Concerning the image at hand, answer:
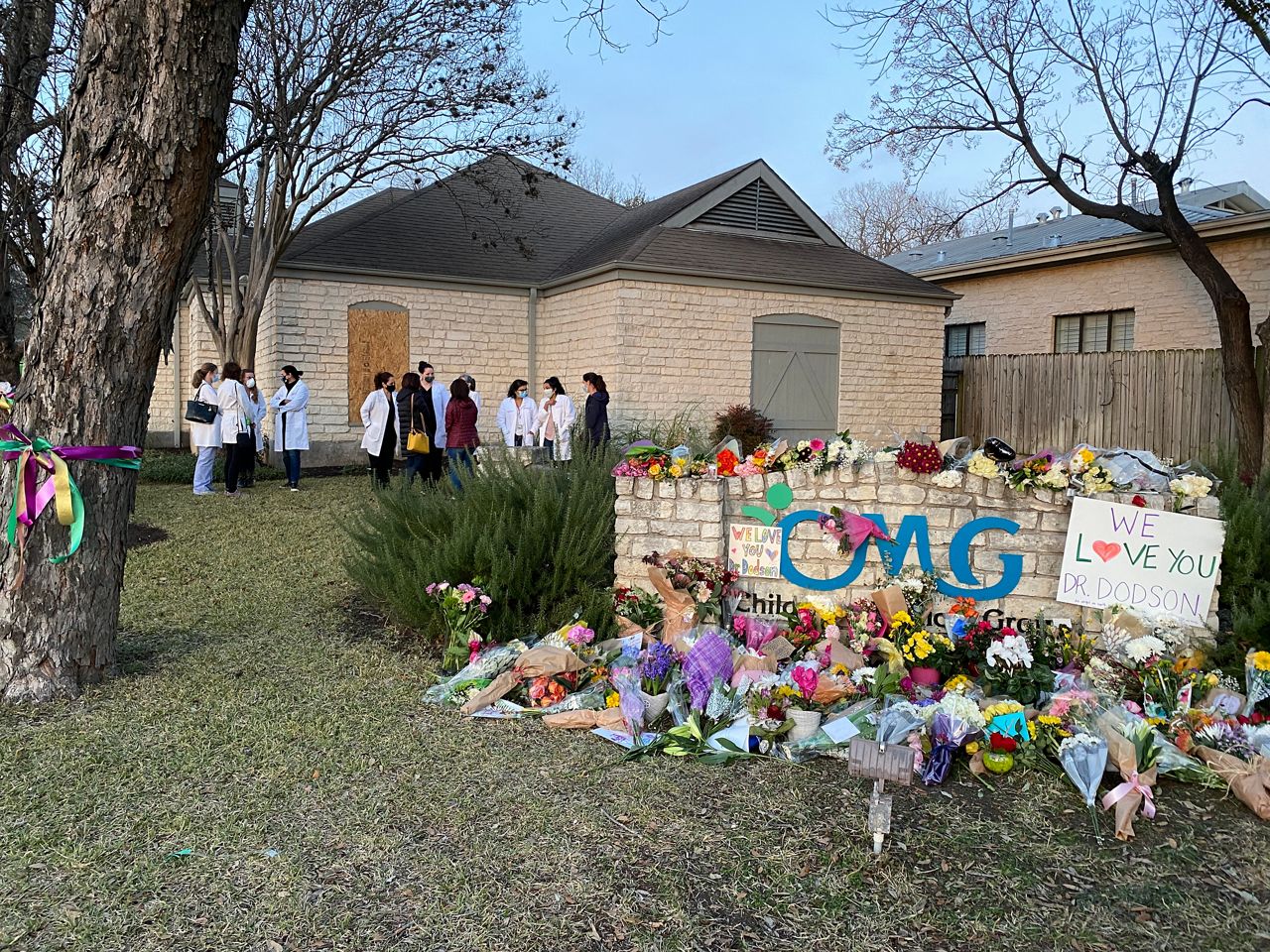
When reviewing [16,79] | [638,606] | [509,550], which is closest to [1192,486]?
[638,606]

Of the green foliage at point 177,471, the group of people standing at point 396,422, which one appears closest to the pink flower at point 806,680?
the group of people standing at point 396,422

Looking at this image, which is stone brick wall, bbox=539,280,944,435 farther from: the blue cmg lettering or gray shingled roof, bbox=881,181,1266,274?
the blue cmg lettering

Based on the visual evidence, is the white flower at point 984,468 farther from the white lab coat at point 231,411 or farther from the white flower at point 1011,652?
the white lab coat at point 231,411

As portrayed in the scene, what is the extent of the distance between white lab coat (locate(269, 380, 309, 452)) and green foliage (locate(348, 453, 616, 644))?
603cm

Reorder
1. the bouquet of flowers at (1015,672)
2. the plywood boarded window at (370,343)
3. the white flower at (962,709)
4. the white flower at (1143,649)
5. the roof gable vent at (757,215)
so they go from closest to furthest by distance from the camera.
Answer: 1. the white flower at (962,709)
2. the bouquet of flowers at (1015,672)
3. the white flower at (1143,649)
4. the plywood boarded window at (370,343)
5. the roof gable vent at (757,215)

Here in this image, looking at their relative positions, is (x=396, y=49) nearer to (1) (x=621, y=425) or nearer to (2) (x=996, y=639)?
(1) (x=621, y=425)

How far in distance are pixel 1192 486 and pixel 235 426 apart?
397 inches

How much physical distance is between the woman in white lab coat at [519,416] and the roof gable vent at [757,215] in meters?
5.71

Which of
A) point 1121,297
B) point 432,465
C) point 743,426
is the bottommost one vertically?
point 432,465

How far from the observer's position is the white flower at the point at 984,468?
5.34 meters

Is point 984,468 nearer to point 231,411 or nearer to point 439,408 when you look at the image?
point 439,408

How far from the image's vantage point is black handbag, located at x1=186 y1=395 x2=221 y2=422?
11.0 metres

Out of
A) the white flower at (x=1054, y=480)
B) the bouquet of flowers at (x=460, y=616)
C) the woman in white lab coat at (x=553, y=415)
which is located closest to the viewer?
the white flower at (x=1054, y=480)

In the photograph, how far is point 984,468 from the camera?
534cm
